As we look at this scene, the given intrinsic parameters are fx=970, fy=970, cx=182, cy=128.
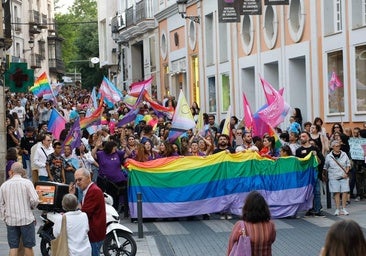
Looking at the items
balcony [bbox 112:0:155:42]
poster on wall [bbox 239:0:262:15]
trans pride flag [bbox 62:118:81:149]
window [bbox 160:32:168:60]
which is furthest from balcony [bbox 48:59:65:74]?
trans pride flag [bbox 62:118:81:149]

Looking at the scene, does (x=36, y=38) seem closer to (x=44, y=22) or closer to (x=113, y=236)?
(x=44, y=22)

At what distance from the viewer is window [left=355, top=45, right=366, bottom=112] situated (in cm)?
2470

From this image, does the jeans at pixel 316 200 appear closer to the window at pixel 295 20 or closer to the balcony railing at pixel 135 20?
the window at pixel 295 20

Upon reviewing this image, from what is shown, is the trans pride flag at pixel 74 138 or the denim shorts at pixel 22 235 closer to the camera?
the denim shorts at pixel 22 235

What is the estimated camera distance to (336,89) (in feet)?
85.7

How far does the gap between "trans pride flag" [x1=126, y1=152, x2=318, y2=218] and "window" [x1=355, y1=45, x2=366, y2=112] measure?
22.1 feet

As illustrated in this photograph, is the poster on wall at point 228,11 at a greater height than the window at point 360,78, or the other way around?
the poster on wall at point 228,11

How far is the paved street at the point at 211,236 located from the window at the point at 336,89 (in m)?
6.86

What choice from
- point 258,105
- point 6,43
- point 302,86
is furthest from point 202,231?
point 258,105

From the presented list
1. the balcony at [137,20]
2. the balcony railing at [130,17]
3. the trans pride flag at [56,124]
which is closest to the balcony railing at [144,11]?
the balcony at [137,20]

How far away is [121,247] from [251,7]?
14.1 meters

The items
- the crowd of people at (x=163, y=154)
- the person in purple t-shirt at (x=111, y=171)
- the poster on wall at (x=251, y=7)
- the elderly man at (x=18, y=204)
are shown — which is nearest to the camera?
the elderly man at (x=18, y=204)

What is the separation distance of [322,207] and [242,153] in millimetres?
2270

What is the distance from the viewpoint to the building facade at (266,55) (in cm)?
2520
